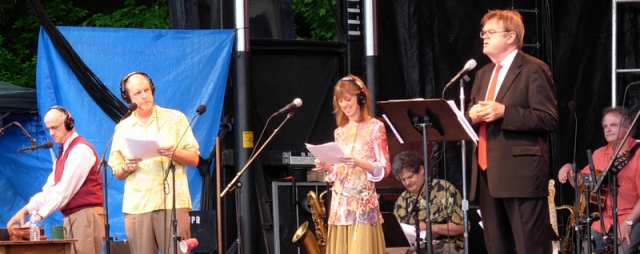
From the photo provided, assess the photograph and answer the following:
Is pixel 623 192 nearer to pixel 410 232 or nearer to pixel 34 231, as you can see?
pixel 410 232

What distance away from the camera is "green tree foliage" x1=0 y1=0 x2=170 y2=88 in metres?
14.6

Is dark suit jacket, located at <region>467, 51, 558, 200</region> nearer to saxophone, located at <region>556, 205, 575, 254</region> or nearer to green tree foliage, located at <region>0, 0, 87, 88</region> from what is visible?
saxophone, located at <region>556, 205, 575, 254</region>

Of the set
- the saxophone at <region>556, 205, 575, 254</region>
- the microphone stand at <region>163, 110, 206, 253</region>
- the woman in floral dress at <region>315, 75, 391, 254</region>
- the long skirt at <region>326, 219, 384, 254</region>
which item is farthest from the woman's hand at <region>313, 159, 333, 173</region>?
the saxophone at <region>556, 205, 575, 254</region>

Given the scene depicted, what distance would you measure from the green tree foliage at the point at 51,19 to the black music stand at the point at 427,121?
8986 millimetres

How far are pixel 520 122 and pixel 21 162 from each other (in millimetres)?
5759

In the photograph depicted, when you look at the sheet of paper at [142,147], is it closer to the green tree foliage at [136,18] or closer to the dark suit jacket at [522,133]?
the dark suit jacket at [522,133]

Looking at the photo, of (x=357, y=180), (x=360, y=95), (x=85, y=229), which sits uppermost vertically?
(x=360, y=95)

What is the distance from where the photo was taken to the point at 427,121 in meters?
5.61

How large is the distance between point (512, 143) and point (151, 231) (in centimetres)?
242

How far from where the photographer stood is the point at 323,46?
885 cm

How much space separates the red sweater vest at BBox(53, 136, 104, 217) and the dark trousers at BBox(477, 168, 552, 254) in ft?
9.82

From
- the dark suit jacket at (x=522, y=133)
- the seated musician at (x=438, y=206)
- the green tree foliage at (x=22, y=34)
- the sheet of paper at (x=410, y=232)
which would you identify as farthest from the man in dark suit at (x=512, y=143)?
the green tree foliage at (x=22, y=34)

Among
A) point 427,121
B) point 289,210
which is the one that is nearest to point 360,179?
point 427,121

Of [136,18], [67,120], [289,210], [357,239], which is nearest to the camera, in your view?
[357,239]
